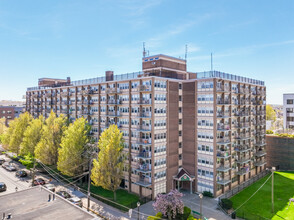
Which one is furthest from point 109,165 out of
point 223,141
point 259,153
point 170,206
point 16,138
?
point 259,153

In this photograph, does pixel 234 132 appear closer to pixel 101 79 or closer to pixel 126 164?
pixel 126 164

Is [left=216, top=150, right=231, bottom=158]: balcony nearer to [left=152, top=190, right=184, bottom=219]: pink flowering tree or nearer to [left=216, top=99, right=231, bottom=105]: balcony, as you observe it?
[left=216, top=99, right=231, bottom=105]: balcony

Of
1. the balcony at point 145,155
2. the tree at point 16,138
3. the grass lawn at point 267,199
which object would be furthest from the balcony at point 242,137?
the tree at point 16,138

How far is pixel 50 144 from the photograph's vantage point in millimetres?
48125

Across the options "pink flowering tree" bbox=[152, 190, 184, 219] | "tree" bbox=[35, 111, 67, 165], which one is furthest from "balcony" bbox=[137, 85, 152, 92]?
"tree" bbox=[35, 111, 67, 165]

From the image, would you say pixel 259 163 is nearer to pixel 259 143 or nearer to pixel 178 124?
pixel 259 143

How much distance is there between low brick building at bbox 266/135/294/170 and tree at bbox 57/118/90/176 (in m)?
47.3

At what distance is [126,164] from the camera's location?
41.1 m

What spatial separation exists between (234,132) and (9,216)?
3888 centimetres

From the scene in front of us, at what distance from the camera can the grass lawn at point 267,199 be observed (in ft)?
110

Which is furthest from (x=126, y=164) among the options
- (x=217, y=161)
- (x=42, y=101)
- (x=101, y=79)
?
(x=42, y=101)

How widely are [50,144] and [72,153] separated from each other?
8756 mm

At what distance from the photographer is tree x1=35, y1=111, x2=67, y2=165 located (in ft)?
155

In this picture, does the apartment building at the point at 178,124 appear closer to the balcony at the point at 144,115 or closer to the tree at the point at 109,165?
the balcony at the point at 144,115
